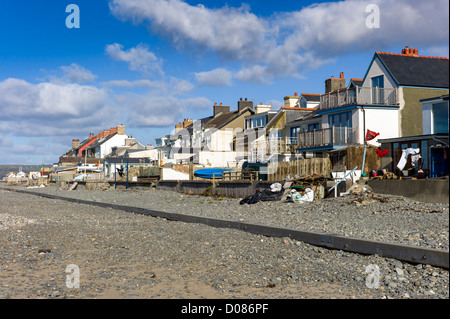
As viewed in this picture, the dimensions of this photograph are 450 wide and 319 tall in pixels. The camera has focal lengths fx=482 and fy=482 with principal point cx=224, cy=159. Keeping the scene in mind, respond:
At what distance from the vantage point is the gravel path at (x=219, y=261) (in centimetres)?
761

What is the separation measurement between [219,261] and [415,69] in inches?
1185

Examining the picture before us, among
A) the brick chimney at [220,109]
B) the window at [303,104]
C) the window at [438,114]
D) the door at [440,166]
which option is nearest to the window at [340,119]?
the window at [438,114]

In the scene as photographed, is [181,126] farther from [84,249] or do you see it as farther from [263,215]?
[84,249]

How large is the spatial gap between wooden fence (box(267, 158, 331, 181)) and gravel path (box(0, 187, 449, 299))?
8.94 m

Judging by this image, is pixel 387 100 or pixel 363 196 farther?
Answer: pixel 387 100

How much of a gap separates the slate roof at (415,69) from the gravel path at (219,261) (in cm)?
1957

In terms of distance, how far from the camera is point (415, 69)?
3538 centimetres

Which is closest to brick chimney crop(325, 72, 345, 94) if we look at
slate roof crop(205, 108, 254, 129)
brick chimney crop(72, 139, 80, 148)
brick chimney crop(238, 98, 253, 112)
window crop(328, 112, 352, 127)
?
window crop(328, 112, 352, 127)

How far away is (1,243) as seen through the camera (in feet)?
44.5

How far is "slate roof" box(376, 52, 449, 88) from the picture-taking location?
3412cm

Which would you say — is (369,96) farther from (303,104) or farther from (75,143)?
(75,143)

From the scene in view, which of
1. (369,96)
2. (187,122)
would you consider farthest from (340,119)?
(187,122)
